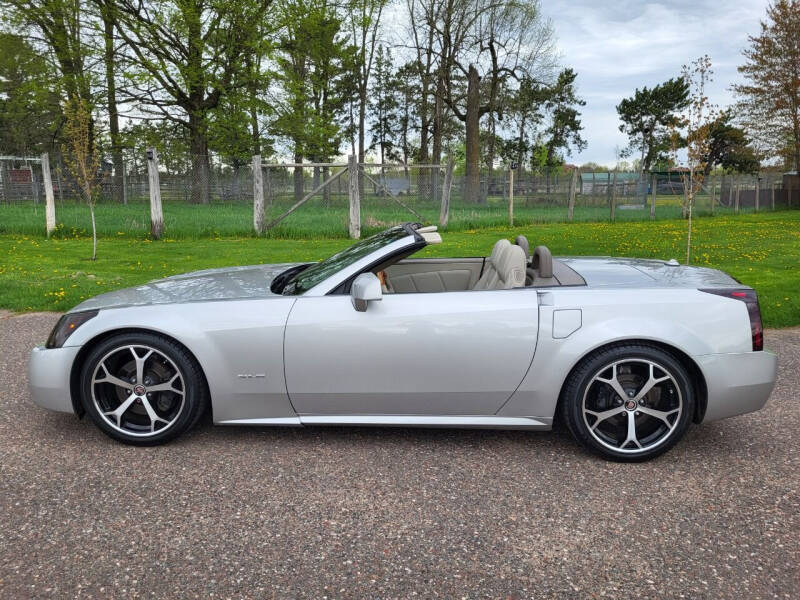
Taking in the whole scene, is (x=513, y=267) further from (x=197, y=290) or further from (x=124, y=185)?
(x=124, y=185)

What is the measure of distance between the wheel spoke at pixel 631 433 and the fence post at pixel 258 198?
40.9 feet

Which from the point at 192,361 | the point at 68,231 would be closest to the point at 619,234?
the point at 68,231

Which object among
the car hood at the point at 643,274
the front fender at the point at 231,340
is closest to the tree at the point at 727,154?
the car hood at the point at 643,274

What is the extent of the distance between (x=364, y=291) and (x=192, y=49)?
26983 millimetres

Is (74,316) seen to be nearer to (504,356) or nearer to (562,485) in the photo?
(504,356)

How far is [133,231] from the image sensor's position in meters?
14.6

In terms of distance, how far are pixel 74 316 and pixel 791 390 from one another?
4.86 metres

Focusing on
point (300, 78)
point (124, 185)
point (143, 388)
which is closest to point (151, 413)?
point (143, 388)

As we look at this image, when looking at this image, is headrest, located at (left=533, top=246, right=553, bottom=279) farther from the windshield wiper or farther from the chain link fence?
the chain link fence

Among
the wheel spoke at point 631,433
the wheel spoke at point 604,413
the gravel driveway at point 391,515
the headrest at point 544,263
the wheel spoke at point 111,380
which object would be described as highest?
the headrest at point 544,263

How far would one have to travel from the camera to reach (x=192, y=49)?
26609 mm

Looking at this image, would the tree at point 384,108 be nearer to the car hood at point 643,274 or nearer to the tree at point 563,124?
the tree at point 563,124

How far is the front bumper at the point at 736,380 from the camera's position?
10.8ft

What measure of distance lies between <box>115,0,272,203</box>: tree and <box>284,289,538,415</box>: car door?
2508 centimetres
